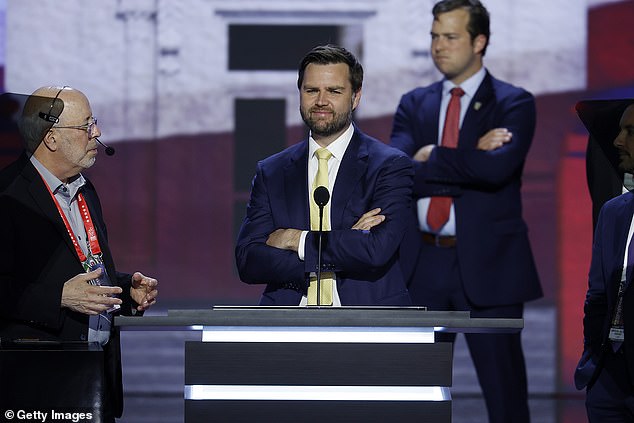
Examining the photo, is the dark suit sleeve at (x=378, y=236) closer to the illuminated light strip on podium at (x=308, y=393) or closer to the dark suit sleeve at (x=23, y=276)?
the illuminated light strip on podium at (x=308, y=393)

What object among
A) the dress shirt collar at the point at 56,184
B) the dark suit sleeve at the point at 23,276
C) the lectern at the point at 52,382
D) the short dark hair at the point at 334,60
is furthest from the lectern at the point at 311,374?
the short dark hair at the point at 334,60

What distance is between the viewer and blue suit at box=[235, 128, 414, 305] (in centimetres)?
399

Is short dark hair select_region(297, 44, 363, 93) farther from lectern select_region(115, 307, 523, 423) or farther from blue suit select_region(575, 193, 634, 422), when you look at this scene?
lectern select_region(115, 307, 523, 423)

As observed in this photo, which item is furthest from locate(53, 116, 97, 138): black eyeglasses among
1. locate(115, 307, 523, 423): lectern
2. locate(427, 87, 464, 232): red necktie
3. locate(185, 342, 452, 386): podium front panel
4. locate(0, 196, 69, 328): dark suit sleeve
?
locate(427, 87, 464, 232): red necktie

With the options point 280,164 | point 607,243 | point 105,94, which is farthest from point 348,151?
point 105,94

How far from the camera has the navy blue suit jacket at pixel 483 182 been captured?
508cm

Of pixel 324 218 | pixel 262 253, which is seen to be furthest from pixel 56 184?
pixel 324 218

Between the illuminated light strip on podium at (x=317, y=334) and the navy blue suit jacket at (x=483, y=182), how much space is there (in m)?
1.85

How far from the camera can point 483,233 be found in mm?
5121

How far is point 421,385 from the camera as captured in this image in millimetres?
3252

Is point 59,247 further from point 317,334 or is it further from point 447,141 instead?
point 447,141

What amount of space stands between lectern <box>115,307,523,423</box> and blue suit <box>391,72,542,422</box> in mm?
1860

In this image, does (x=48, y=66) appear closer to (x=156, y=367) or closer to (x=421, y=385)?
(x=156, y=367)

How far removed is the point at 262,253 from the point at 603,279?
1.19m
